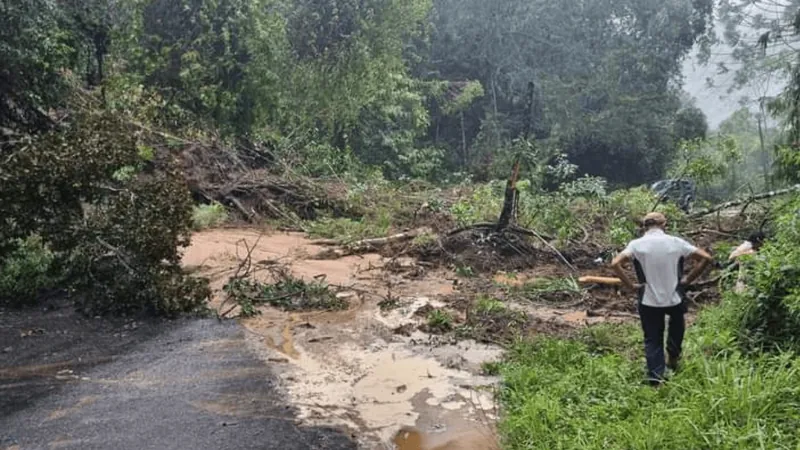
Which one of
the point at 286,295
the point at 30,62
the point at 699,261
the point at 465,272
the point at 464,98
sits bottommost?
the point at 465,272

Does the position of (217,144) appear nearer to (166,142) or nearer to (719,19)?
(166,142)

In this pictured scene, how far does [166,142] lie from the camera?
16641mm

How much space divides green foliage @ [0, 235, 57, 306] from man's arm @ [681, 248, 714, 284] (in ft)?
24.6

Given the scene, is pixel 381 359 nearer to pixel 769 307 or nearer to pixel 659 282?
pixel 659 282

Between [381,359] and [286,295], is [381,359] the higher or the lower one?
the lower one

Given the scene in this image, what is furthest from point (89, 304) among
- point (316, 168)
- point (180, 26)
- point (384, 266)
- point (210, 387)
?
point (180, 26)

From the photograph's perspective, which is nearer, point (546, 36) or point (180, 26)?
point (180, 26)

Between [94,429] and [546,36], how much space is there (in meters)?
28.6

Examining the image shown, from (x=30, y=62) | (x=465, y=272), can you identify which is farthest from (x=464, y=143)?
(x=30, y=62)

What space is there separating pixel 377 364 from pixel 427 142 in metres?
24.3

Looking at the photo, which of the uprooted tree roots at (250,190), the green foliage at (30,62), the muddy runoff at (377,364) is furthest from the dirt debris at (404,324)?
the green foliage at (30,62)

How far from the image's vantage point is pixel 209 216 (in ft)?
49.2

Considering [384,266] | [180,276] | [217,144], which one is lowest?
[384,266]

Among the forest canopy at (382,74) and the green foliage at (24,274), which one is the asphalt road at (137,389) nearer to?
the green foliage at (24,274)
